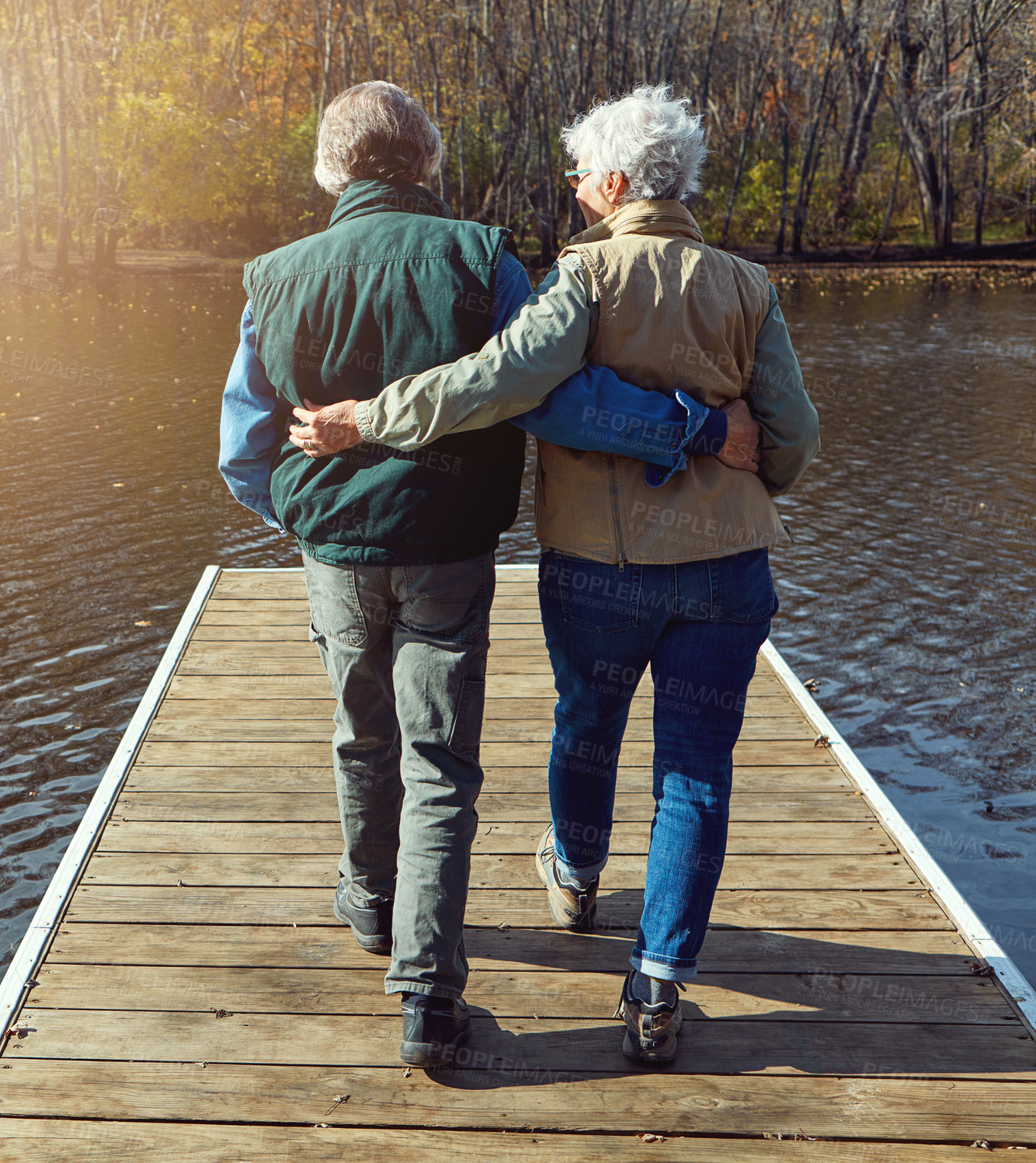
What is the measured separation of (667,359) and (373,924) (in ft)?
4.94

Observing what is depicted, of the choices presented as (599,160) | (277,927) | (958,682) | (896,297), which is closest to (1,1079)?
(277,927)

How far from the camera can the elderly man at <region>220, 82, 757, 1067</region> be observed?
204cm

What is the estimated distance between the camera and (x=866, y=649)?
249 inches

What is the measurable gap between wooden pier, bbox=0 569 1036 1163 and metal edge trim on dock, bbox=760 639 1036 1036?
11 millimetres

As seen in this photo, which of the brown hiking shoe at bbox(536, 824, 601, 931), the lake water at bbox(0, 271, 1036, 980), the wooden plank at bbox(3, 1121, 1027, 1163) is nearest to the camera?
the wooden plank at bbox(3, 1121, 1027, 1163)

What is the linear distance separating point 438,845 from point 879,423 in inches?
414

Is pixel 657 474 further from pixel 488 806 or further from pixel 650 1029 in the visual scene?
pixel 488 806

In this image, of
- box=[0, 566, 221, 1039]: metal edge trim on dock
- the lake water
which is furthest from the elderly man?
the lake water

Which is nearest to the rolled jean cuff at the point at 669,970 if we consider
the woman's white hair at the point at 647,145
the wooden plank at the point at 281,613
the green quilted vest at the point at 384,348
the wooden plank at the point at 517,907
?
the wooden plank at the point at 517,907

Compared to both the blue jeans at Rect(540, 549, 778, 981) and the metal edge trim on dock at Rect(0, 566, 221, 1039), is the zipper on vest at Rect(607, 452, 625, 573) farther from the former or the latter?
the metal edge trim on dock at Rect(0, 566, 221, 1039)

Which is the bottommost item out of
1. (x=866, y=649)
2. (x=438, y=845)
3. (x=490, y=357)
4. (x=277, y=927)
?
(x=866, y=649)

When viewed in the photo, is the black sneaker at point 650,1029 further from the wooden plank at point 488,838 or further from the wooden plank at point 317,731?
the wooden plank at point 317,731

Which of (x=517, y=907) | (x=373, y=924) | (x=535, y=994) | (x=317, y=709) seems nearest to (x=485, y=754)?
(x=317, y=709)

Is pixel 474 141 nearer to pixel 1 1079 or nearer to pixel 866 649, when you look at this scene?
pixel 866 649
